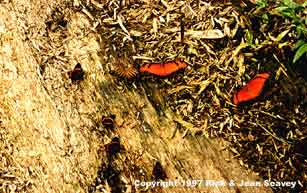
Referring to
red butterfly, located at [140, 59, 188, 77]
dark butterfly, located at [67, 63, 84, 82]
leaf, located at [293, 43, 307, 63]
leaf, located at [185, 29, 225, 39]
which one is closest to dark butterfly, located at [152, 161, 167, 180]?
red butterfly, located at [140, 59, 188, 77]

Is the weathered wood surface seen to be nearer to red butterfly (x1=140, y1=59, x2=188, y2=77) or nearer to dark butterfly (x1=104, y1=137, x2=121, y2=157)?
dark butterfly (x1=104, y1=137, x2=121, y2=157)

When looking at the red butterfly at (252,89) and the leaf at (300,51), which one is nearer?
the leaf at (300,51)

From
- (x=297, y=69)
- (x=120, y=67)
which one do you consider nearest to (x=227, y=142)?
(x=297, y=69)

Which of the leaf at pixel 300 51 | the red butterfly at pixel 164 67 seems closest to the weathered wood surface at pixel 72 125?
the red butterfly at pixel 164 67

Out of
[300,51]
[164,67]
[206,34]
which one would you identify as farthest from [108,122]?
[300,51]

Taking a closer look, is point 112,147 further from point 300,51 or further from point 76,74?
point 300,51

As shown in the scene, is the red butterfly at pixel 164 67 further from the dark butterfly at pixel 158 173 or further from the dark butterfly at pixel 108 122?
the dark butterfly at pixel 158 173

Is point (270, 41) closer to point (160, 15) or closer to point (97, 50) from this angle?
point (160, 15)
